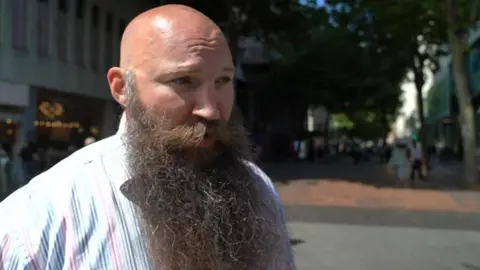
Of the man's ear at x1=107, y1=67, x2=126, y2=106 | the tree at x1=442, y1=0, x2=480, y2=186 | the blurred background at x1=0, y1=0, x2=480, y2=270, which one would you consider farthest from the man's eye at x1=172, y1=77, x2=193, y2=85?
the tree at x1=442, y1=0, x2=480, y2=186

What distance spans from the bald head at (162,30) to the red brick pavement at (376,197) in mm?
11693

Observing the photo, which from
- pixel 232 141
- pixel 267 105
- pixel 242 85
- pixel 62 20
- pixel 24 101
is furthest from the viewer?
pixel 267 105

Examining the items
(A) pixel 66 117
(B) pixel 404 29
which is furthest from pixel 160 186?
(A) pixel 66 117

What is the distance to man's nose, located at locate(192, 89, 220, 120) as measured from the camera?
136 centimetres

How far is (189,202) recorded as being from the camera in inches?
52.6

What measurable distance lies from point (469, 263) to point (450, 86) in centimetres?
4997

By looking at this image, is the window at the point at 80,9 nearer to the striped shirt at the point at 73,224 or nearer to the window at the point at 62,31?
the window at the point at 62,31

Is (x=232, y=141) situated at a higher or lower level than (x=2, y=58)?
lower

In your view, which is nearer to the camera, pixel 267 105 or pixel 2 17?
pixel 2 17

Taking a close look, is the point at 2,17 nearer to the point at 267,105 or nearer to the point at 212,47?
the point at 212,47

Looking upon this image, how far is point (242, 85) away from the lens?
37.5m

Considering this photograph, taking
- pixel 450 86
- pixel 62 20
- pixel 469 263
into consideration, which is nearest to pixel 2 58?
pixel 62 20

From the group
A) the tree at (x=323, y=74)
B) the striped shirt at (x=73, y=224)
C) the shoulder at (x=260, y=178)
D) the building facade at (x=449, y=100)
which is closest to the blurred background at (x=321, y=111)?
the building facade at (x=449, y=100)

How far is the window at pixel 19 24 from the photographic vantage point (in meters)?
17.7
